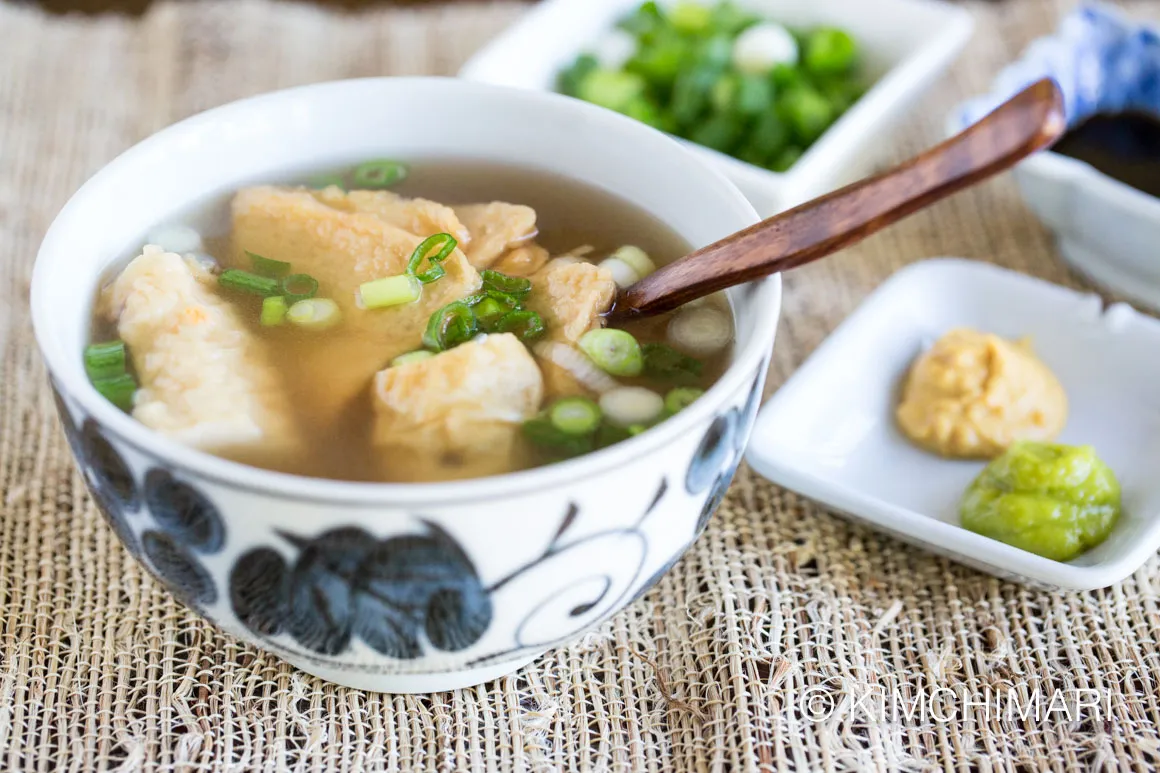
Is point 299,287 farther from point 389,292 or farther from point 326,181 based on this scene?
point 326,181

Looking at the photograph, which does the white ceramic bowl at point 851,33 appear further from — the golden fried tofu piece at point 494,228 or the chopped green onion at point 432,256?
the chopped green onion at point 432,256

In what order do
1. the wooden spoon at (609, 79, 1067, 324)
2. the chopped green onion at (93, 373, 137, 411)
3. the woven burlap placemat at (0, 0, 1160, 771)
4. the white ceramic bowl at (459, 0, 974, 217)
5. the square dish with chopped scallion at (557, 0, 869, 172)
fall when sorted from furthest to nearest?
the square dish with chopped scallion at (557, 0, 869, 172) < the white ceramic bowl at (459, 0, 974, 217) < the woven burlap placemat at (0, 0, 1160, 771) < the chopped green onion at (93, 373, 137, 411) < the wooden spoon at (609, 79, 1067, 324)

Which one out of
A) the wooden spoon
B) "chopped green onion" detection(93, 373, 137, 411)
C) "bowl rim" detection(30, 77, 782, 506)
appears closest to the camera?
"bowl rim" detection(30, 77, 782, 506)

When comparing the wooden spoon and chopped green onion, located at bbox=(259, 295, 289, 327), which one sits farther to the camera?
chopped green onion, located at bbox=(259, 295, 289, 327)

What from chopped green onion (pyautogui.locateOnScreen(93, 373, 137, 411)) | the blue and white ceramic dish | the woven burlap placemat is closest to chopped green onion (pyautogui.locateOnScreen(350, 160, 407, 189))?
chopped green onion (pyautogui.locateOnScreen(93, 373, 137, 411))

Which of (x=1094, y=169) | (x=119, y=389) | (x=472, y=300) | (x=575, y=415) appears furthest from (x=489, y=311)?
(x=1094, y=169)

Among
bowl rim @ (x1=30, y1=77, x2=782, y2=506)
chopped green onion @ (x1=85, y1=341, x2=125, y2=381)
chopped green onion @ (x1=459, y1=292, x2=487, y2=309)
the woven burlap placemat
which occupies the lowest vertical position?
the woven burlap placemat

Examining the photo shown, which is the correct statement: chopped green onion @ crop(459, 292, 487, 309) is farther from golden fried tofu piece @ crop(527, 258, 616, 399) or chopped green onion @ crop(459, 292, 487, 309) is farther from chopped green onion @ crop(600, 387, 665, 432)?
chopped green onion @ crop(600, 387, 665, 432)
